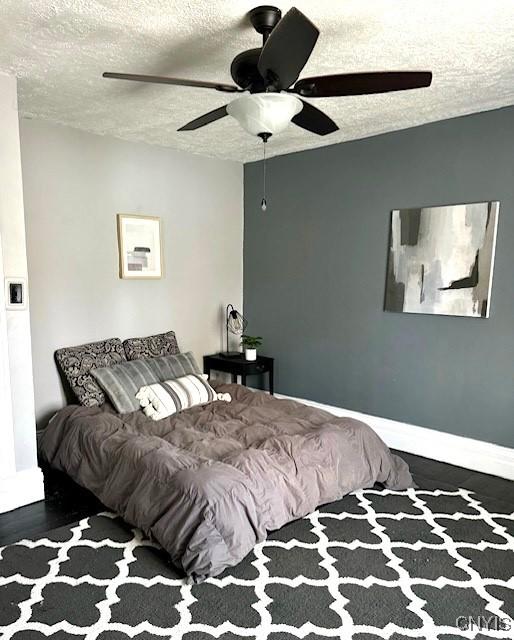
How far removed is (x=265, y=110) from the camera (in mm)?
1971

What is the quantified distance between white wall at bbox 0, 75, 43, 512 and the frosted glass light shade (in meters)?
1.46

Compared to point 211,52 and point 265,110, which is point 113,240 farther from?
point 265,110

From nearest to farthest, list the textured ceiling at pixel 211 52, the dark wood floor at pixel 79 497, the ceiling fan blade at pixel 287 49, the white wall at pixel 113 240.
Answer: the ceiling fan blade at pixel 287 49, the textured ceiling at pixel 211 52, the dark wood floor at pixel 79 497, the white wall at pixel 113 240

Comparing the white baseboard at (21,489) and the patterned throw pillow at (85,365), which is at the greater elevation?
the patterned throw pillow at (85,365)

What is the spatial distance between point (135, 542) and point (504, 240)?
298 cm

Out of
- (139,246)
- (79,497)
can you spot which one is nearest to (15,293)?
(79,497)

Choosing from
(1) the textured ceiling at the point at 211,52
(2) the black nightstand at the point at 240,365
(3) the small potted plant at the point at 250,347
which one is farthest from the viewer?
(3) the small potted plant at the point at 250,347

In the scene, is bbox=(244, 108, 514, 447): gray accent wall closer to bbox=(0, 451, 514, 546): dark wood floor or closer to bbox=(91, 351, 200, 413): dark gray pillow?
bbox=(0, 451, 514, 546): dark wood floor

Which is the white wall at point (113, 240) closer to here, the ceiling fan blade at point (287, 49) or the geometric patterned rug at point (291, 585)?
the geometric patterned rug at point (291, 585)

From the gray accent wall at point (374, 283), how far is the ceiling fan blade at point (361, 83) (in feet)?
5.21

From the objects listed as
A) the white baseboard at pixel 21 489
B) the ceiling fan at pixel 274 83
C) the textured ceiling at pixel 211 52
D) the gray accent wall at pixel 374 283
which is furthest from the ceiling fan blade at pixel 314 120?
the white baseboard at pixel 21 489

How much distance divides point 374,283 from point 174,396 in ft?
6.10

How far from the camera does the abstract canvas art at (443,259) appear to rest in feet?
10.7

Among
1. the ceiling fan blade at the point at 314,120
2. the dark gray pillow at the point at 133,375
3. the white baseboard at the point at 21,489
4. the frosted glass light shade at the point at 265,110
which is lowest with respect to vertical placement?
the white baseboard at the point at 21,489
